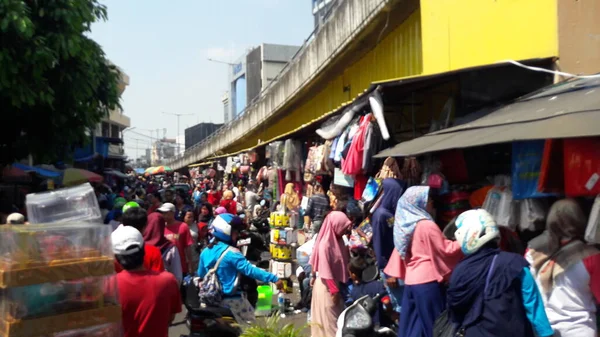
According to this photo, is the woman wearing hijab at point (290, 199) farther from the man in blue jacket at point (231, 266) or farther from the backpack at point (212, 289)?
the backpack at point (212, 289)

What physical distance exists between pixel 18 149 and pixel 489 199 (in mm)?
8491

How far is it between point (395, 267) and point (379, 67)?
4354mm

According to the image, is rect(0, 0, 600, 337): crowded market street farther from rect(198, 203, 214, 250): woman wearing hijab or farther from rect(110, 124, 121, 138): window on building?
rect(110, 124, 121, 138): window on building

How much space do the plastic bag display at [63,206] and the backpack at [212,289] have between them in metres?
1.18

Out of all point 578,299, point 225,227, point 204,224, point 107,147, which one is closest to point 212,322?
point 225,227

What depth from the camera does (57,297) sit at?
3.56 m

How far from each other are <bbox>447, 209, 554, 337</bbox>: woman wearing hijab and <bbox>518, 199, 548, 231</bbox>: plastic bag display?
3.78ft

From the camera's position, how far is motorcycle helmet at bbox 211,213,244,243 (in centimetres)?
570

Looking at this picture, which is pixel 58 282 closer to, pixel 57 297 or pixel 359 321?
pixel 57 297

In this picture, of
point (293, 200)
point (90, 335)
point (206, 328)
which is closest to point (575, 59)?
point (206, 328)

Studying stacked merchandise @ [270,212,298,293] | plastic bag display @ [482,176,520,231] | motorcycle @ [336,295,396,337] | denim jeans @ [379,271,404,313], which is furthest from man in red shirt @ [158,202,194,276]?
plastic bag display @ [482,176,520,231]

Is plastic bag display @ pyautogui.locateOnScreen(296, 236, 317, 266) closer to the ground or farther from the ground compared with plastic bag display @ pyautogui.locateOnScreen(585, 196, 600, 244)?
closer to the ground

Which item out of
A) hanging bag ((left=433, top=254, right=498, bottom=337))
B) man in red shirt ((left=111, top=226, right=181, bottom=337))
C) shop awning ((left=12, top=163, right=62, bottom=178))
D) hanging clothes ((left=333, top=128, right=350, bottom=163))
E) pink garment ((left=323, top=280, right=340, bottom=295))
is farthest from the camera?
shop awning ((left=12, top=163, right=62, bottom=178))

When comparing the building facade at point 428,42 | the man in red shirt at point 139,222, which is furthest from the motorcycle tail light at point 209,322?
the building facade at point 428,42
